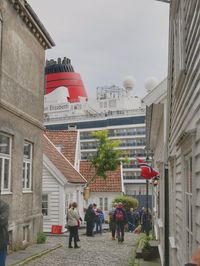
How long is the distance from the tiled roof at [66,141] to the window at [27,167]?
13956 mm

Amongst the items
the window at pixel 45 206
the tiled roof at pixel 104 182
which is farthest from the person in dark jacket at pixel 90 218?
the tiled roof at pixel 104 182

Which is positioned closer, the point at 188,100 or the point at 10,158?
the point at 188,100

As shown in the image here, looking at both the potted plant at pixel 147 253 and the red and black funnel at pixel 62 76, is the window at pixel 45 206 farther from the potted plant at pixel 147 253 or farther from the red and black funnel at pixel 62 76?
the red and black funnel at pixel 62 76

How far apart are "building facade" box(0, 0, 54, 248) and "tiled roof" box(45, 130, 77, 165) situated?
1308cm

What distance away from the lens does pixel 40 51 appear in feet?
59.3

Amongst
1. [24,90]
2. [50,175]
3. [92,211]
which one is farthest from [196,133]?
[50,175]

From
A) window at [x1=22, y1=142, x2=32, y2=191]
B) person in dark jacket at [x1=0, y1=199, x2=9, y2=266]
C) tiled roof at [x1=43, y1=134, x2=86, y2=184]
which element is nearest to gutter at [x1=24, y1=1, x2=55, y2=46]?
window at [x1=22, y1=142, x2=32, y2=191]

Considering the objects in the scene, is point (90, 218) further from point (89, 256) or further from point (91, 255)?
point (89, 256)

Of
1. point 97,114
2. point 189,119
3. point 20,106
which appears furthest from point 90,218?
point 97,114

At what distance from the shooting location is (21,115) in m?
15.4

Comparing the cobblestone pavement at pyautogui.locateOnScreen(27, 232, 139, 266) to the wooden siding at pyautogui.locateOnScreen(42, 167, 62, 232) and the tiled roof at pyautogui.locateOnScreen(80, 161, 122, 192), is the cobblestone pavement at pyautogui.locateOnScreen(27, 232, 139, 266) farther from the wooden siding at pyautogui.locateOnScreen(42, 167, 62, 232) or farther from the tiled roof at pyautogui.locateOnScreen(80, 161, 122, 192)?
the tiled roof at pyautogui.locateOnScreen(80, 161, 122, 192)

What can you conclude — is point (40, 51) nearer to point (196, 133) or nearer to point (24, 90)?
point (24, 90)

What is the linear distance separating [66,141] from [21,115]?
54.6 feet

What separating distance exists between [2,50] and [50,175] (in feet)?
40.4
